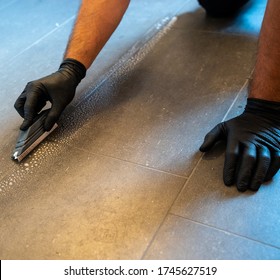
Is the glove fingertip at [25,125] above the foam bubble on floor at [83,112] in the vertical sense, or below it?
above

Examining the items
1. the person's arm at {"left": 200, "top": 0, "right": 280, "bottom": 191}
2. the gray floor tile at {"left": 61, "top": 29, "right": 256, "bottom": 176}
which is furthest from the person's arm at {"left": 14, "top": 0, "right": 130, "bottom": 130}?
the person's arm at {"left": 200, "top": 0, "right": 280, "bottom": 191}

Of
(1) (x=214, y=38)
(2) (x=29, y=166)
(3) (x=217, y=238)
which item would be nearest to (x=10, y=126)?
(2) (x=29, y=166)

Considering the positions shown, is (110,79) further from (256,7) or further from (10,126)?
(256,7)

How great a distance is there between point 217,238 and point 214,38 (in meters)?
1.07

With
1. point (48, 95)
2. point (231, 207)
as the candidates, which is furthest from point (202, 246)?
point (48, 95)

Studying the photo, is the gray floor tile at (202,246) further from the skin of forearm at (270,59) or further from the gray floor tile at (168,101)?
the skin of forearm at (270,59)

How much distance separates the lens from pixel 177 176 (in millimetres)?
958

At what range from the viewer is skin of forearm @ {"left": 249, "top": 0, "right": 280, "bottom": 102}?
983mm

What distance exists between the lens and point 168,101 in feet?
4.07

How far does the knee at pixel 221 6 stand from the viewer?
1.68 m

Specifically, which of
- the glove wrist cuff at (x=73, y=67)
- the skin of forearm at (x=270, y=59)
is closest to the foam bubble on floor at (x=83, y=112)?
the glove wrist cuff at (x=73, y=67)

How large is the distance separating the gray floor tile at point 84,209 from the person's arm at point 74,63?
0.64ft

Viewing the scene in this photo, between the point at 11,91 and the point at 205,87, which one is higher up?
the point at 11,91

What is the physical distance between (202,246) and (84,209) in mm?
317
